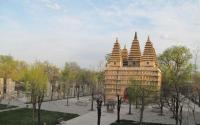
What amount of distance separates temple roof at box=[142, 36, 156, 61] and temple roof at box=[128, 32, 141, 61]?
3348mm

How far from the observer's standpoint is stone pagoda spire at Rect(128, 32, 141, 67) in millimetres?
69500

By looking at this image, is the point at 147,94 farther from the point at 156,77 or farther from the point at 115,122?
the point at 156,77

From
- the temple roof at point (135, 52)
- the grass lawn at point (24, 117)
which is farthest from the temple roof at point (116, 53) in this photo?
the grass lawn at point (24, 117)

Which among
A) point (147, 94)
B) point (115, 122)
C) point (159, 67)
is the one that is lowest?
point (115, 122)

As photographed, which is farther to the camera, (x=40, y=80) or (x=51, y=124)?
(x=40, y=80)

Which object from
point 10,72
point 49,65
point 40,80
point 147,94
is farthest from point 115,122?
point 49,65

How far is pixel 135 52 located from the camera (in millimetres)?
70250

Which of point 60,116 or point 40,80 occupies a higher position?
point 40,80

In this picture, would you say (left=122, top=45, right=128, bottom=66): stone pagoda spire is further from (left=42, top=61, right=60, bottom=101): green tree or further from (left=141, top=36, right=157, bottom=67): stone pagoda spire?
(left=42, top=61, right=60, bottom=101): green tree

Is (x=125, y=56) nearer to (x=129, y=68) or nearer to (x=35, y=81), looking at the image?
(x=129, y=68)

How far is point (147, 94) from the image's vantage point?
117 feet

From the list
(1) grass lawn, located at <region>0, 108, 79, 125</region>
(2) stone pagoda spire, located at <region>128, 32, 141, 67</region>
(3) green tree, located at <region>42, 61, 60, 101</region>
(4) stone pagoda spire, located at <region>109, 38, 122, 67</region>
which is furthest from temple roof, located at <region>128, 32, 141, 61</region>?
(1) grass lawn, located at <region>0, 108, 79, 125</region>

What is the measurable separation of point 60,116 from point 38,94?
234 inches

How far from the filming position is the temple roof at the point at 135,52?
69744 millimetres
